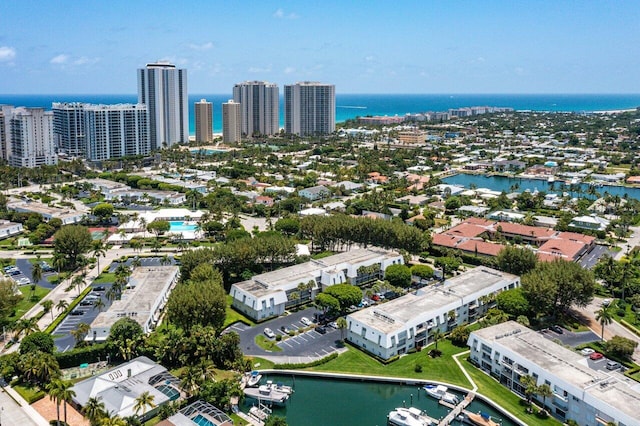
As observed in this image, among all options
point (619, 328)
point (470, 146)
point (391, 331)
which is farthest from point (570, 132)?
point (391, 331)

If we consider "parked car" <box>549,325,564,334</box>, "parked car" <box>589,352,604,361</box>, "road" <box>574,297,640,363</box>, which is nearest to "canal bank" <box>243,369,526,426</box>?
"parked car" <box>589,352,604,361</box>

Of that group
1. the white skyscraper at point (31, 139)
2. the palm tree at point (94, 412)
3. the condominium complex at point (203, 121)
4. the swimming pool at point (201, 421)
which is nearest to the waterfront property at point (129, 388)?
the palm tree at point (94, 412)

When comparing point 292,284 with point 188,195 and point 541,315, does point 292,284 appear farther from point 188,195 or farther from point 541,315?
point 188,195

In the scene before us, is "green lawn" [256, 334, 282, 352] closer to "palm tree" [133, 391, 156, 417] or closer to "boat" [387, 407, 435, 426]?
"palm tree" [133, 391, 156, 417]

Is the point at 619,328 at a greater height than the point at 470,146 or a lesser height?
lesser

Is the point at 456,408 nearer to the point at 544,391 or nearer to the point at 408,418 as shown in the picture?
the point at 408,418
